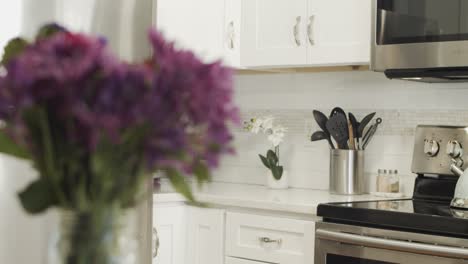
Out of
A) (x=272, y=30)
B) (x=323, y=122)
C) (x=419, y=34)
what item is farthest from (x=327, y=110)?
(x=419, y=34)

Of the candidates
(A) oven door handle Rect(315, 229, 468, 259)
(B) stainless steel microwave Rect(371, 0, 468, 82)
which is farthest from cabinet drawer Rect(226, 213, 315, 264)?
(B) stainless steel microwave Rect(371, 0, 468, 82)

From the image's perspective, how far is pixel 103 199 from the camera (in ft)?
2.03

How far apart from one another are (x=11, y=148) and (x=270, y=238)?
2070mm

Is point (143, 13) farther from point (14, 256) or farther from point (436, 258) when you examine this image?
point (436, 258)

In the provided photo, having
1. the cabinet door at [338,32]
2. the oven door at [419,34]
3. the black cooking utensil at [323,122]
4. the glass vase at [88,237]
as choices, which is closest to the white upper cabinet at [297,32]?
the cabinet door at [338,32]

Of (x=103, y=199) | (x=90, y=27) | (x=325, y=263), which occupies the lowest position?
(x=325, y=263)

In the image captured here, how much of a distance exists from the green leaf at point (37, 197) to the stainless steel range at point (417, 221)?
1.68 metres

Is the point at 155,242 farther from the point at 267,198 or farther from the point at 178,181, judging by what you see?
the point at 178,181

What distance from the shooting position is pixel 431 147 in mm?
2697

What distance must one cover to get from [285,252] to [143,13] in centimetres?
97

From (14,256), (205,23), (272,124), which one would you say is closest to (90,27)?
(14,256)

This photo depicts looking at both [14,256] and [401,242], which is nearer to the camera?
[14,256]

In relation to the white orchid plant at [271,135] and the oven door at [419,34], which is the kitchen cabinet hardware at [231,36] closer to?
the white orchid plant at [271,135]

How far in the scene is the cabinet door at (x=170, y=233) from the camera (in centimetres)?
284
